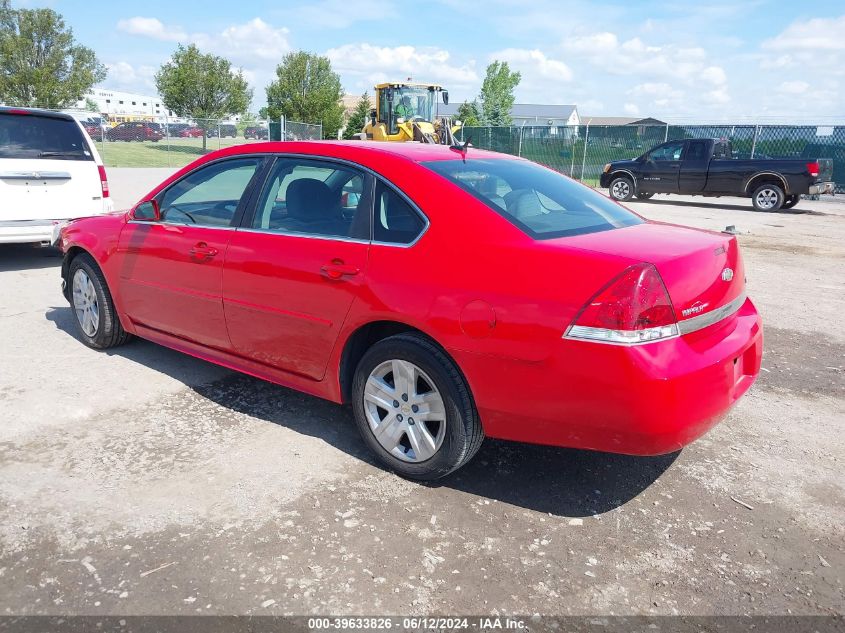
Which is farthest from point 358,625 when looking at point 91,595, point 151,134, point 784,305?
point 151,134

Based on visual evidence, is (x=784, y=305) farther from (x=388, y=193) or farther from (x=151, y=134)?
(x=151, y=134)

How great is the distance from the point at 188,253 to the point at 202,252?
0.49 ft

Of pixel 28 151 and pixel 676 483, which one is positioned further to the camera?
pixel 28 151

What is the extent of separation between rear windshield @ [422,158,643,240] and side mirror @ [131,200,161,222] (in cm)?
205

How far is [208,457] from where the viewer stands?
362cm

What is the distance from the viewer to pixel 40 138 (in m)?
8.00

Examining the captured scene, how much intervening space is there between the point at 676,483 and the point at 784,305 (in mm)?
4494

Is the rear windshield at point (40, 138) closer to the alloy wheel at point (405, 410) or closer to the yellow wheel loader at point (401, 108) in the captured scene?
the alloy wheel at point (405, 410)

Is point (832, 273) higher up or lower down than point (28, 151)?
lower down

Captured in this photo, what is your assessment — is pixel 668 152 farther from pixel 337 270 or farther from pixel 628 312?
pixel 628 312

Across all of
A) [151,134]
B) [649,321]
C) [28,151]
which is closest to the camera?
[649,321]

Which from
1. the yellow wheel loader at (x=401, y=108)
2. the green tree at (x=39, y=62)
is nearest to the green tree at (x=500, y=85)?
the green tree at (x=39, y=62)

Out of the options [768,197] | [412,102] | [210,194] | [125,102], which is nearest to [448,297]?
[210,194]

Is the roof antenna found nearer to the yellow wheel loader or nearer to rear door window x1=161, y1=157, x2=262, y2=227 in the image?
rear door window x1=161, y1=157, x2=262, y2=227
